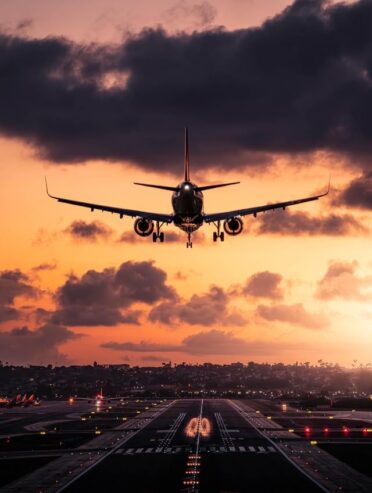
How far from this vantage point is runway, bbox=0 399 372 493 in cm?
5525

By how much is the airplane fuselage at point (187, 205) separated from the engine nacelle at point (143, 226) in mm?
3469

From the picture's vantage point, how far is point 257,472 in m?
62.8

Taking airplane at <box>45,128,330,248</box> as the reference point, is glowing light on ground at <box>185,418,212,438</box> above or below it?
below

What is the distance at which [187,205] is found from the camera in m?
73.6

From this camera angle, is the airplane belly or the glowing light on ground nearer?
the airplane belly

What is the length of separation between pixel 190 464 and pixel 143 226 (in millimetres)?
24687

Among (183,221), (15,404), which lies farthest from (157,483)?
(15,404)

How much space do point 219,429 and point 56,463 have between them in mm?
41836

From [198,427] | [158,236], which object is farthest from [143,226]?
[198,427]

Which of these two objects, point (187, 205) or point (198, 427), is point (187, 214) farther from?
point (198, 427)

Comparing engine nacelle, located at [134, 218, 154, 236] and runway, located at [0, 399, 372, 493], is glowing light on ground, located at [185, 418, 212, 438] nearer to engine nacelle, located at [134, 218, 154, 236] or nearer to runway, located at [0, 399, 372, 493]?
runway, located at [0, 399, 372, 493]

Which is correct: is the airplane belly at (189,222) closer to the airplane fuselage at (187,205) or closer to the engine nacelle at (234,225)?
the airplane fuselage at (187,205)

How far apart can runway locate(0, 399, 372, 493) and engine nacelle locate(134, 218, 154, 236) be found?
74.4 ft

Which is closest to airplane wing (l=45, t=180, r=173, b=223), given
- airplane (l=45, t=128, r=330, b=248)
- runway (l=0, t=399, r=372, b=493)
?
airplane (l=45, t=128, r=330, b=248)
